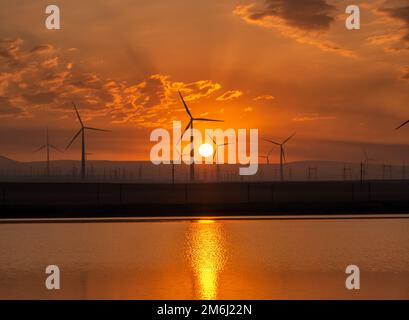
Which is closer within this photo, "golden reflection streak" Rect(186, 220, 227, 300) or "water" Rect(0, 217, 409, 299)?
"water" Rect(0, 217, 409, 299)

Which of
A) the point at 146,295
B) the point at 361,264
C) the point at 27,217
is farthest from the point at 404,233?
the point at 27,217

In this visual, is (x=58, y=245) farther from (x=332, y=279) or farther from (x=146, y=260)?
(x=332, y=279)

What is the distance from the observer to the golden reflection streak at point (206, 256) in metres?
20.1

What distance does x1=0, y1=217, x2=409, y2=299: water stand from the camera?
19562 millimetres

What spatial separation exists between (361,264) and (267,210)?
37.4 m

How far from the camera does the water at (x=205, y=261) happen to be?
19.6 meters

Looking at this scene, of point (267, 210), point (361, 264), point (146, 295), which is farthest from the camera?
point (267, 210)

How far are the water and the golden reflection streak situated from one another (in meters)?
0.04

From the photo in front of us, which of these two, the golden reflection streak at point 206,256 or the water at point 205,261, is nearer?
the water at point 205,261

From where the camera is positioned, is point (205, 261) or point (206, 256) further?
point (206, 256)

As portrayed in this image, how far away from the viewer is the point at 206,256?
28.5 meters

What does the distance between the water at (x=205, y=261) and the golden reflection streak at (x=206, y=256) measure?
36 mm

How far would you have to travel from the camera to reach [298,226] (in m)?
44.7

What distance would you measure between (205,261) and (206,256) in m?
1.63
